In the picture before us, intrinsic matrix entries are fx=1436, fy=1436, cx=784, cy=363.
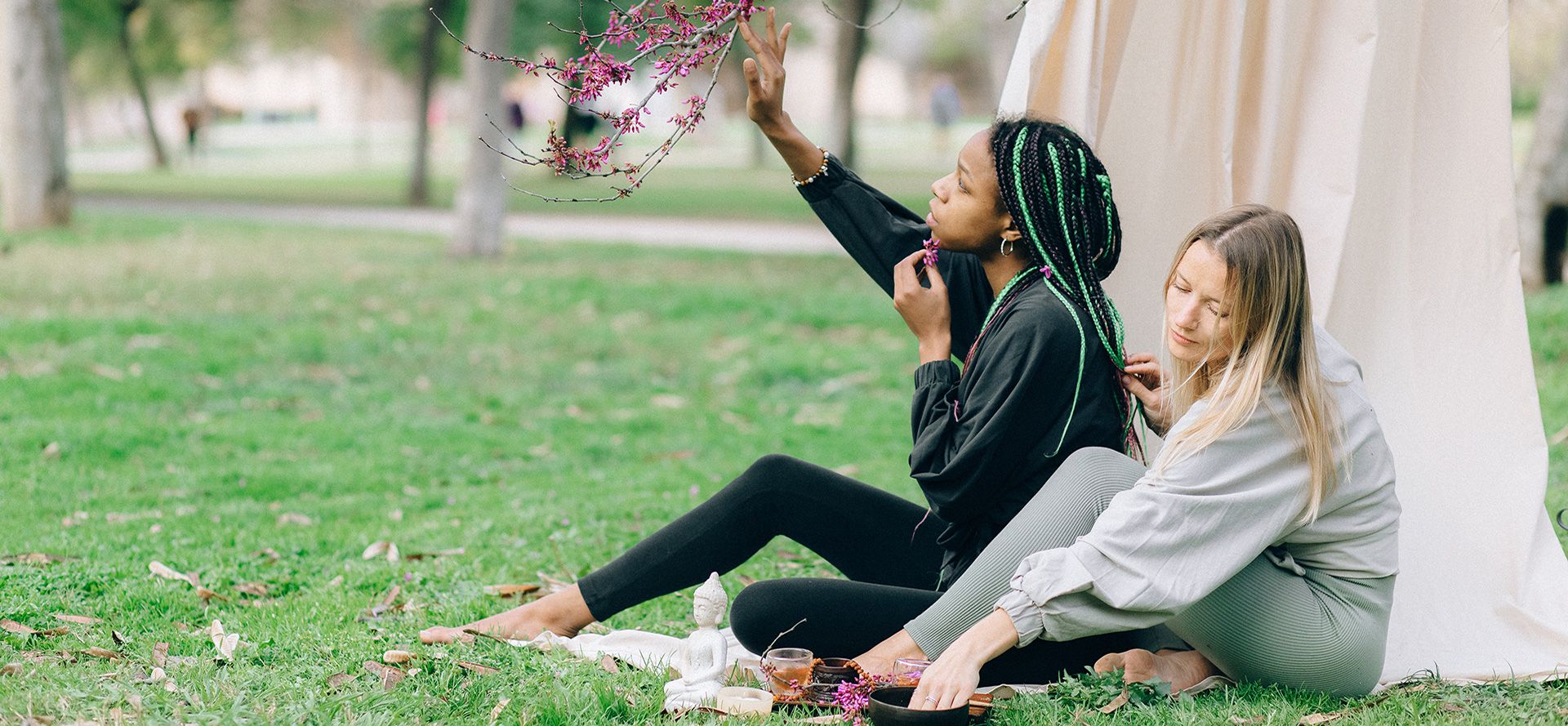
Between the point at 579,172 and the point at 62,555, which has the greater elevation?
the point at 579,172

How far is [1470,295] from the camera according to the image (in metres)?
3.95

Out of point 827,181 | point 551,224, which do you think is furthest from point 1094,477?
point 551,224

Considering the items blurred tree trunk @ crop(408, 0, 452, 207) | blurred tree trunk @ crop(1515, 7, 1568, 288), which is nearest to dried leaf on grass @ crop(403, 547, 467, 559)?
blurred tree trunk @ crop(1515, 7, 1568, 288)

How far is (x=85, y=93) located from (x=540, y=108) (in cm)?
1372

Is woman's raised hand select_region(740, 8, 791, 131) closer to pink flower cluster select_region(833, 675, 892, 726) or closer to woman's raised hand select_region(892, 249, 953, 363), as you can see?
woman's raised hand select_region(892, 249, 953, 363)

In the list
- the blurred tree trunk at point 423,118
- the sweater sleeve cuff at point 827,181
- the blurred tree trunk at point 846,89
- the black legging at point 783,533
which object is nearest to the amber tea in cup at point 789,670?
the black legging at point 783,533

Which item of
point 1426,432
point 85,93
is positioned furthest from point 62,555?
point 85,93

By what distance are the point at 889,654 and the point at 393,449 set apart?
4.29m

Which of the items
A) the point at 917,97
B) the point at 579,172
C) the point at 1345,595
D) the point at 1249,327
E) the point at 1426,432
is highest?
the point at 917,97

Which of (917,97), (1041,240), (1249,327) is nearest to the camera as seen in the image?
(1249,327)

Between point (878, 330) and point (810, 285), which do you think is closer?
point (878, 330)

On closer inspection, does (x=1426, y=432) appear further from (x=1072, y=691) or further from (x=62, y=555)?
(x=62, y=555)

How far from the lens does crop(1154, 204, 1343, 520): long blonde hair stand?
297 cm

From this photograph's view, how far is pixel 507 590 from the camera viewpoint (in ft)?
14.9
